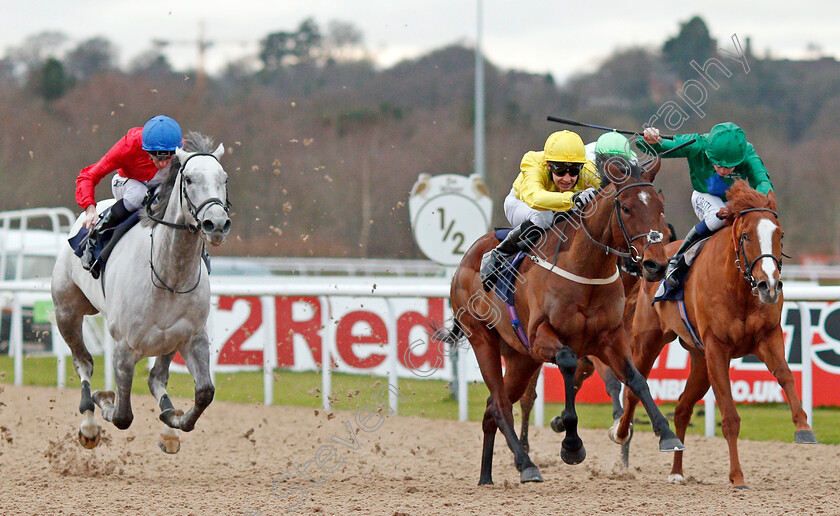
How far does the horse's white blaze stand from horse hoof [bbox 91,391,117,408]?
12.1 ft

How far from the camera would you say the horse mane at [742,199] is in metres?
5.26

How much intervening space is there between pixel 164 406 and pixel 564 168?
2.55m

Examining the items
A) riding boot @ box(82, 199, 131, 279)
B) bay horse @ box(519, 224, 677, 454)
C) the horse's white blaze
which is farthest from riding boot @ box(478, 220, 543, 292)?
riding boot @ box(82, 199, 131, 279)

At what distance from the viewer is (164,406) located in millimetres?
5617

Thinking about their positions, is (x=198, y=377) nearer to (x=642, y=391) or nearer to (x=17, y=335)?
(x=642, y=391)

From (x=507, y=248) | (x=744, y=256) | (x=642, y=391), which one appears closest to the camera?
(x=642, y=391)

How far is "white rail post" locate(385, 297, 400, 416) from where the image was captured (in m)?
8.44

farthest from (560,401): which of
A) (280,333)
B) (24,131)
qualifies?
(24,131)

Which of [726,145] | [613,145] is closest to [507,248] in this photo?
[613,145]

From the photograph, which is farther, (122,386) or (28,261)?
(28,261)

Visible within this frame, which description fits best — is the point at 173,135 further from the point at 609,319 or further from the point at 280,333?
the point at 280,333

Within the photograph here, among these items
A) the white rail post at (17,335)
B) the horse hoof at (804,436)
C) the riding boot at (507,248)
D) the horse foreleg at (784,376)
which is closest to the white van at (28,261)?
the white rail post at (17,335)

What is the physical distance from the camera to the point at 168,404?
5.62 meters

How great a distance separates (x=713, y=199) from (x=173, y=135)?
3.11 meters
